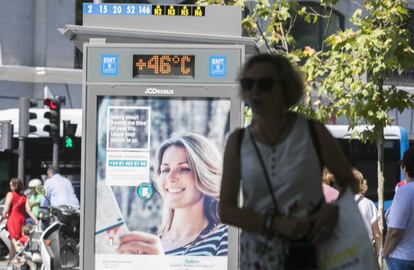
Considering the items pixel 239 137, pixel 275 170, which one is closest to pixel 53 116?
pixel 239 137

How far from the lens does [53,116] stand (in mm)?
21844

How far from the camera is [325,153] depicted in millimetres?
3854

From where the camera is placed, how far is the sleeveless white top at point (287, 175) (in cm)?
377

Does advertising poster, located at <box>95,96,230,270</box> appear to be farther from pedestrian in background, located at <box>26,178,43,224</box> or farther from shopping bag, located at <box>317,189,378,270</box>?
pedestrian in background, located at <box>26,178,43,224</box>

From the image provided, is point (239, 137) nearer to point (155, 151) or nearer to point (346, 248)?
point (346, 248)

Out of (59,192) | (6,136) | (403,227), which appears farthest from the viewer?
(6,136)

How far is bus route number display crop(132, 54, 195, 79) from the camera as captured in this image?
8.45m

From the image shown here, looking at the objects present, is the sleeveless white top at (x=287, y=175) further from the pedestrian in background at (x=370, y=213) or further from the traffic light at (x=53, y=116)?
the traffic light at (x=53, y=116)

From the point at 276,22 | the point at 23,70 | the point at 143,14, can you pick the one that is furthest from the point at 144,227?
the point at 23,70

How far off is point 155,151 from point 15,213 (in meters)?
11.5

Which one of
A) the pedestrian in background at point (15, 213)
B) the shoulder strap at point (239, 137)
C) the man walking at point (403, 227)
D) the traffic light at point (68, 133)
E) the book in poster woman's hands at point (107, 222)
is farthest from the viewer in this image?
the traffic light at point (68, 133)

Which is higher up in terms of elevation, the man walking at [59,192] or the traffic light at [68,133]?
the traffic light at [68,133]

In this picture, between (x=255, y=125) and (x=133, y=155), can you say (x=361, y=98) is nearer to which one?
(x=133, y=155)

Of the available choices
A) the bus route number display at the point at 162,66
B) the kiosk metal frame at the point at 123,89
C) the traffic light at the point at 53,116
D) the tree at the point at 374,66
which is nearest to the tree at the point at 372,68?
the tree at the point at 374,66
